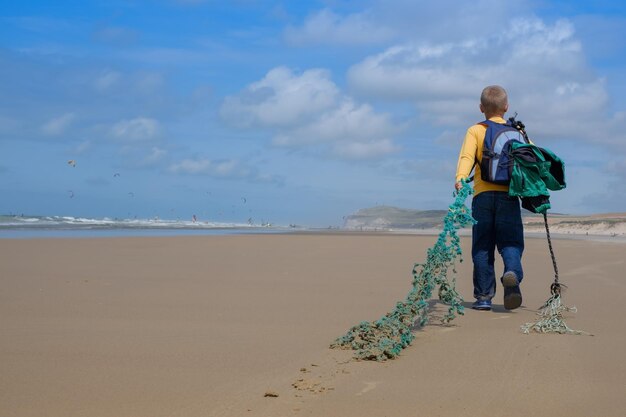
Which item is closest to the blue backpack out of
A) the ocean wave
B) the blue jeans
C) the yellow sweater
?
the yellow sweater

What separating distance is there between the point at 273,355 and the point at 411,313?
1.16 m

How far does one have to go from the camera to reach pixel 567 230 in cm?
3578

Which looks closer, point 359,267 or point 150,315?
point 150,315

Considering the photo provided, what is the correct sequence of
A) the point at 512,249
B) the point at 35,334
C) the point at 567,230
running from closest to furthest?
the point at 35,334 < the point at 512,249 < the point at 567,230

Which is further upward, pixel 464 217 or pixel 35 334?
pixel 464 217

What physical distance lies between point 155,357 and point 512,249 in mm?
3434

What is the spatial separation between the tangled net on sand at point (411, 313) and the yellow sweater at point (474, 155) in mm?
369

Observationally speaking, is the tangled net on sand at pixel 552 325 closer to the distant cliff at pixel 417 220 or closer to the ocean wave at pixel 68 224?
the ocean wave at pixel 68 224

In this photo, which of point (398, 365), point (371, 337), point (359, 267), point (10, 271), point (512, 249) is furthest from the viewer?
point (359, 267)

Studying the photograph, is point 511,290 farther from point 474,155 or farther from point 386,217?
point 386,217

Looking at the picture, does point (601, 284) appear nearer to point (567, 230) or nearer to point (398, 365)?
point (398, 365)

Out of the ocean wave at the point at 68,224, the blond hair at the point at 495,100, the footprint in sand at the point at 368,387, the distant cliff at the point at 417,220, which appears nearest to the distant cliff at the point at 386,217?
the distant cliff at the point at 417,220

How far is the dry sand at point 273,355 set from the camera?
2922mm

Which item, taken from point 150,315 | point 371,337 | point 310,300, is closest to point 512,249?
point 310,300
